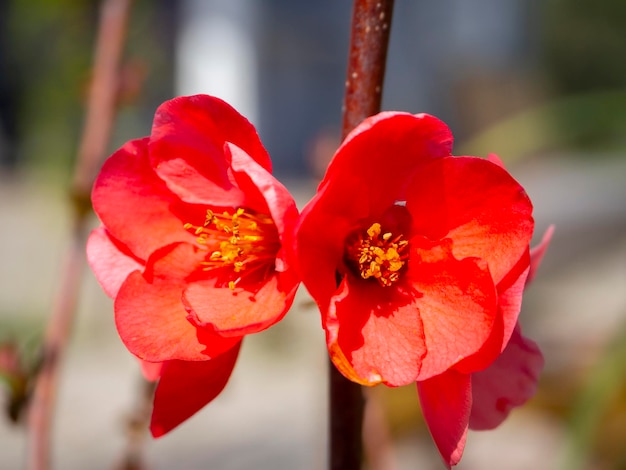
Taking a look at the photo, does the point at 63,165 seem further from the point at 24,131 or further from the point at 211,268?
the point at 211,268

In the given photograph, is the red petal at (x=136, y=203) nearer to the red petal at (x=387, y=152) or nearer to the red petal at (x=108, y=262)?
the red petal at (x=108, y=262)

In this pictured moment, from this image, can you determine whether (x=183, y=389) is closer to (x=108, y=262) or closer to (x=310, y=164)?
(x=108, y=262)

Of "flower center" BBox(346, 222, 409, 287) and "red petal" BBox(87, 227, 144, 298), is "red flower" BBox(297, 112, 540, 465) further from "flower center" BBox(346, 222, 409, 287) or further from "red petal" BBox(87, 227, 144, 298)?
"red petal" BBox(87, 227, 144, 298)

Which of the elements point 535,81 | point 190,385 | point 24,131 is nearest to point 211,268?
point 190,385

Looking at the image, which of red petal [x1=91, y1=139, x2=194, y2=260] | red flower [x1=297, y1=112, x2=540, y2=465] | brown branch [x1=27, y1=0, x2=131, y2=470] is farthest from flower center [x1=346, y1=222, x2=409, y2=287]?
brown branch [x1=27, y1=0, x2=131, y2=470]

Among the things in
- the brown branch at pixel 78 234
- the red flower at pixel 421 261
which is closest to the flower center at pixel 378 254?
the red flower at pixel 421 261

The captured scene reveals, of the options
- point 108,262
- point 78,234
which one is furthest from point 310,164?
point 108,262
